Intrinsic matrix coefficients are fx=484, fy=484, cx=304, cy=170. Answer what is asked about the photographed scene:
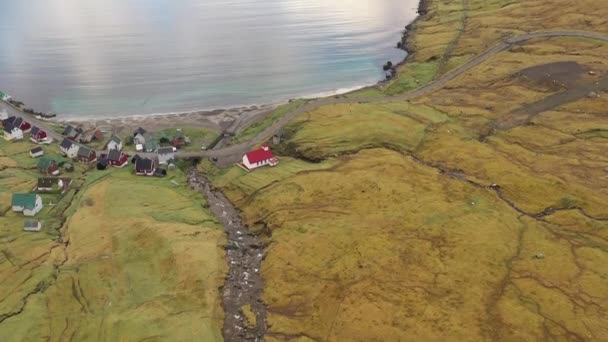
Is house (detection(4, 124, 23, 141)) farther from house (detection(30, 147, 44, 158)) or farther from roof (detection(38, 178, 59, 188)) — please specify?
roof (detection(38, 178, 59, 188))

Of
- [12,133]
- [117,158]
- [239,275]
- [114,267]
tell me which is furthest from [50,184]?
[239,275]

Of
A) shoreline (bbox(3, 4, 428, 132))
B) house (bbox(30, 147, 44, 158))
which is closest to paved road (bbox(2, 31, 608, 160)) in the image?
shoreline (bbox(3, 4, 428, 132))

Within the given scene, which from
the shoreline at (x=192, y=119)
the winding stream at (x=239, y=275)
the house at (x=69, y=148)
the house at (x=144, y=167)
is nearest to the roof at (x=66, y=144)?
the house at (x=69, y=148)

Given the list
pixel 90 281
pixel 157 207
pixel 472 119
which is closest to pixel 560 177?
pixel 472 119

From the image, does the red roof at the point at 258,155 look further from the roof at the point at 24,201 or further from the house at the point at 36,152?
the house at the point at 36,152

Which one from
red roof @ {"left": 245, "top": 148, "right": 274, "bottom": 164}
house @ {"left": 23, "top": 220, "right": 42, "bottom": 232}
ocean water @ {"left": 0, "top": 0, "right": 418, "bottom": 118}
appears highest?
ocean water @ {"left": 0, "top": 0, "right": 418, "bottom": 118}

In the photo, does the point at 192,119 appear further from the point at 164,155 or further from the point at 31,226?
the point at 31,226
